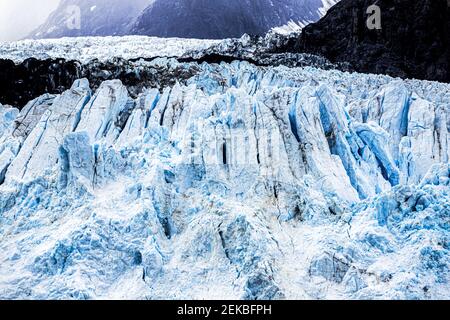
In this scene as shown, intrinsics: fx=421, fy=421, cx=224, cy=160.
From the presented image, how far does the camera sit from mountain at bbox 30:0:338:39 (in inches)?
2210

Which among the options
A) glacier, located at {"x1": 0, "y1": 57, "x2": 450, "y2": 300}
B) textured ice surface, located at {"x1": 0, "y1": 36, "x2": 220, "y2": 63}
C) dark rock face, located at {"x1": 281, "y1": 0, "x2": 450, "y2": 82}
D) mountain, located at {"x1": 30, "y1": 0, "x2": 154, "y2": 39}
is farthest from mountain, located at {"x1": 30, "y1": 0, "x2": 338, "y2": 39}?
glacier, located at {"x1": 0, "y1": 57, "x2": 450, "y2": 300}

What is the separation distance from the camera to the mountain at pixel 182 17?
56.1 meters

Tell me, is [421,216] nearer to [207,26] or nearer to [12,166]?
[12,166]

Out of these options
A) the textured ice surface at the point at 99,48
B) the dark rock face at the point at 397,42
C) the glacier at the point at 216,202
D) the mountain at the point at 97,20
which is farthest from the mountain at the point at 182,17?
the glacier at the point at 216,202

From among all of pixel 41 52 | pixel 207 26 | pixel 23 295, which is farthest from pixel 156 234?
pixel 207 26

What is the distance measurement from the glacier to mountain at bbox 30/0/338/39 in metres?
42.7

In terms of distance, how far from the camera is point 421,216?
9.69 metres

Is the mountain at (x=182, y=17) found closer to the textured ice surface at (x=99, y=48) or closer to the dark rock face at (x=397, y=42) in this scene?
the textured ice surface at (x=99, y=48)

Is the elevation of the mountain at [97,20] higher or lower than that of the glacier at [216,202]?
higher

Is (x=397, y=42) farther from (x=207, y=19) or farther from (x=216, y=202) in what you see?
(x=216, y=202)

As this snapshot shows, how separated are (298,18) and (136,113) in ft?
180

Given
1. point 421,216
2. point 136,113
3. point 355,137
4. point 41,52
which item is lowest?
point 421,216
